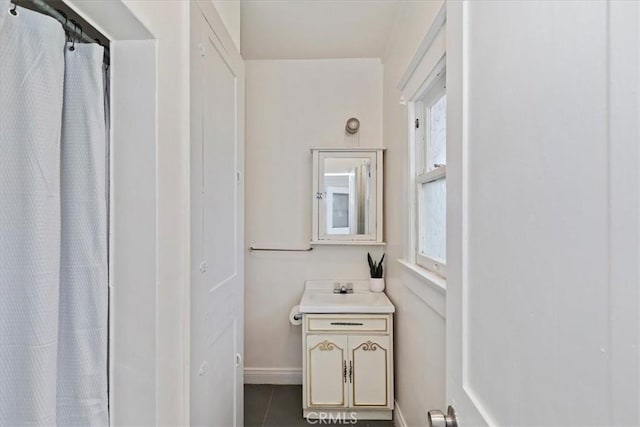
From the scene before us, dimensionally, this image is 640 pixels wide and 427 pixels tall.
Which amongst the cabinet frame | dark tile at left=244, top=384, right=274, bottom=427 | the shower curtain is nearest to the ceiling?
the shower curtain

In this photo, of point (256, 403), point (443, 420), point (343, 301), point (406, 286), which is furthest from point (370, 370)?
point (443, 420)

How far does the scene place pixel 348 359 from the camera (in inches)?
85.7

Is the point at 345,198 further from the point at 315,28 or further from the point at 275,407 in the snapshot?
the point at 275,407

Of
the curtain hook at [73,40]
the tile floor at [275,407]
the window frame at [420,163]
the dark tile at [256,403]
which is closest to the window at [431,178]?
the window frame at [420,163]

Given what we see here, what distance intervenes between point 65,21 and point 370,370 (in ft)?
7.21

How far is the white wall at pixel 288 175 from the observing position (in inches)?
107

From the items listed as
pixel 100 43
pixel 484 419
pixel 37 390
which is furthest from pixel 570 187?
pixel 100 43

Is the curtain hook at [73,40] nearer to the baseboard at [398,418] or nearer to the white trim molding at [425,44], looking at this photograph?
the white trim molding at [425,44]

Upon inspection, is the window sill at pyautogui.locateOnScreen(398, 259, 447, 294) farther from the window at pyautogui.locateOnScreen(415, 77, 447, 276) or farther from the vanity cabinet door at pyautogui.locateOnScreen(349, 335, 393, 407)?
→ the vanity cabinet door at pyautogui.locateOnScreen(349, 335, 393, 407)

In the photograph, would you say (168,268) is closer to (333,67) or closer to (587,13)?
(587,13)

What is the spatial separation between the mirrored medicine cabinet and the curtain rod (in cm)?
171

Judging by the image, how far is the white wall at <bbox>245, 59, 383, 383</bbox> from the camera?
273 cm

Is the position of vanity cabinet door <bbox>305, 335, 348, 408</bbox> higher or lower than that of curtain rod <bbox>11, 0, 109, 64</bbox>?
lower

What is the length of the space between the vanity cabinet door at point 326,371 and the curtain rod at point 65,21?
1853mm
